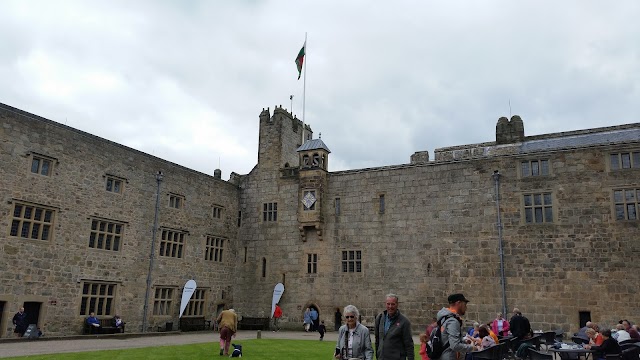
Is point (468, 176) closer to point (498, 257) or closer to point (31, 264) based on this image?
point (498, 257)

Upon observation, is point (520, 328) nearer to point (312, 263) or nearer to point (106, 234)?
point (312, 263)

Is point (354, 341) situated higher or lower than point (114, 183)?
lower

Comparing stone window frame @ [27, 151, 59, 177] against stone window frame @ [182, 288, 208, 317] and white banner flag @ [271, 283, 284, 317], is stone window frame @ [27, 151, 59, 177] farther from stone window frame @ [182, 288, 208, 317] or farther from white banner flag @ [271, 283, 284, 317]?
Result: white banner flag @ [271, 283, 284, 317]

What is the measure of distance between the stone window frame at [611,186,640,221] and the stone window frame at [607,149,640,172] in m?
0.90

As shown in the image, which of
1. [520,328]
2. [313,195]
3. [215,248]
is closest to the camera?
[520,328]

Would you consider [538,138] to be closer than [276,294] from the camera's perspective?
No

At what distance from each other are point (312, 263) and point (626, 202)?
1531cm

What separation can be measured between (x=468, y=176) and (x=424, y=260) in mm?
4656

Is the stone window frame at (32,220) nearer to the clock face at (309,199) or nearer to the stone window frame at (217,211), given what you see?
the stone window frame at (217,211)

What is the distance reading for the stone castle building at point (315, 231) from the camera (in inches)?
806

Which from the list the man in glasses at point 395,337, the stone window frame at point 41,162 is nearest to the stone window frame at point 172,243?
the stone window frame at point 41,162

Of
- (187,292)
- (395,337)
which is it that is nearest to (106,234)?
(187,292)

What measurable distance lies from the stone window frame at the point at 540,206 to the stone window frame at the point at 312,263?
429 inches

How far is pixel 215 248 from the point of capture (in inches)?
1139
